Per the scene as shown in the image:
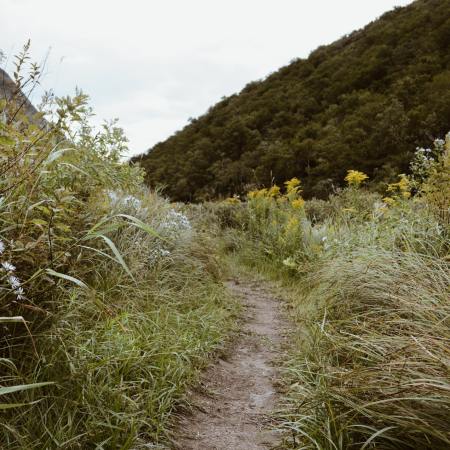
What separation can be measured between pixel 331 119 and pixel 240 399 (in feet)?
46.9

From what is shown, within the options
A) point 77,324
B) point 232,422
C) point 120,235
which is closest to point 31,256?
point 77,324

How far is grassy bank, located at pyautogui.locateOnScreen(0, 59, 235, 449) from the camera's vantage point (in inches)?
69.7

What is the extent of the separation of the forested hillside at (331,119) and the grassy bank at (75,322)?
8.22 meters

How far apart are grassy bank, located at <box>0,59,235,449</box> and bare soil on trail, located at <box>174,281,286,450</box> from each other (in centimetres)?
14

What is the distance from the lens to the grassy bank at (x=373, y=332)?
1675 millimetres

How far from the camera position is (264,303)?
16.5 ft

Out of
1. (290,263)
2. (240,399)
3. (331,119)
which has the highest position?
(331,119)

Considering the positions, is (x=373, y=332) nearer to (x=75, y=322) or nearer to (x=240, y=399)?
(x=240, y=399)

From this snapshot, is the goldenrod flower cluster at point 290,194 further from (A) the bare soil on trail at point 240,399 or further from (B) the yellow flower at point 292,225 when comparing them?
(A) the bare soil on trail at point 240,399

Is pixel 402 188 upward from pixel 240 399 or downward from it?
upward

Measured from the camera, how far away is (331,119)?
15688 mm

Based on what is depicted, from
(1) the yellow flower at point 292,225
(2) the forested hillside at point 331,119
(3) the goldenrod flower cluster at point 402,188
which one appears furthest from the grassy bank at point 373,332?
(2) the forested hillside at point 331,119

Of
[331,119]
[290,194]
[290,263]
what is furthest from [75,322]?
[331,119]

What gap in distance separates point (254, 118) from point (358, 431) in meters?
17.7
